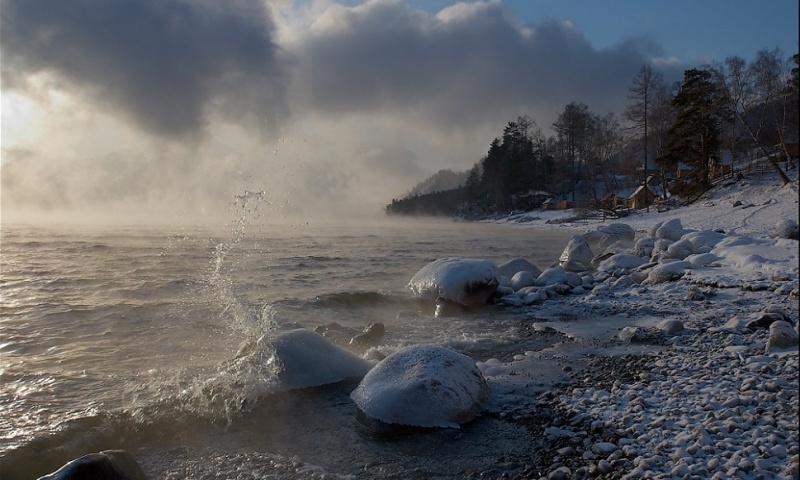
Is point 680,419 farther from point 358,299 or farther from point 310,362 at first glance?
point 358,299

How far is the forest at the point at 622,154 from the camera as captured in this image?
29.8 metres

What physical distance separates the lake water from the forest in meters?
15.9

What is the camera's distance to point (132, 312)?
1148cm

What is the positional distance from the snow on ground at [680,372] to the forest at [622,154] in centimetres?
1117

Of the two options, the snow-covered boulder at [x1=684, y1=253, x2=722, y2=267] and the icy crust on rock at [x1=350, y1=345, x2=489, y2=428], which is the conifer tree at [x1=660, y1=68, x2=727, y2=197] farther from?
the icy crust on rock at [x1=350, y1=345, x2=489, y2=428]

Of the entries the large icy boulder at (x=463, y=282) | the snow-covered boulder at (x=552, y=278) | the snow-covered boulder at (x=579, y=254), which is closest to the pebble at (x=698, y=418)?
the large icy boulder at (x=463, y=282)

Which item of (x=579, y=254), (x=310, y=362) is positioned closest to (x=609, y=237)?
(x=579, y=254)

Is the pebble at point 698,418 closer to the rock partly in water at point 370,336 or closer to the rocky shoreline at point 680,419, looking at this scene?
the rocky shoreline at point 680,419

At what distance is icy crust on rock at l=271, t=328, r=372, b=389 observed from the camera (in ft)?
21.6

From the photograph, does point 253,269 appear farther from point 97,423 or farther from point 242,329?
point 97,423

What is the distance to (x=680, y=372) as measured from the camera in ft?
18.9

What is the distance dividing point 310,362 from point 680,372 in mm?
4473

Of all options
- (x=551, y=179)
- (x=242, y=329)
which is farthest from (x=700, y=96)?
(x=551, y=179)

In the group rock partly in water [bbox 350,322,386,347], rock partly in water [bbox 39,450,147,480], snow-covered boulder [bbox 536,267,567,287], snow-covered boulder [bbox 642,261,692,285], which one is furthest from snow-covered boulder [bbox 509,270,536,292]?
rock partly in water [bbox 39,450,147,480]
